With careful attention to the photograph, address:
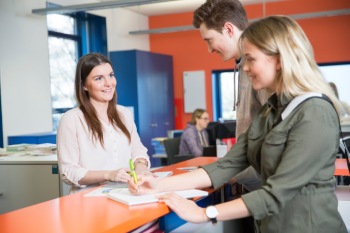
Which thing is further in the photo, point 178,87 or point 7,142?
point 178,87

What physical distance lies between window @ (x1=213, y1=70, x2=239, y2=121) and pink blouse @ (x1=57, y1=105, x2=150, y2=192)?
23.1 ft

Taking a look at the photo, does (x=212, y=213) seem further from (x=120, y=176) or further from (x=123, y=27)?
(x=123, y=27)

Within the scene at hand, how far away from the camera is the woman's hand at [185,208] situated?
1501mm

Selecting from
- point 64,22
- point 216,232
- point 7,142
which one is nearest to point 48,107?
point 7,142

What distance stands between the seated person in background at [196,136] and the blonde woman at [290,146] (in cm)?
404

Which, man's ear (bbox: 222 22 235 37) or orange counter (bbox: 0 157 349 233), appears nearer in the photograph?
orange counter (bbox: 0 157 349 233)

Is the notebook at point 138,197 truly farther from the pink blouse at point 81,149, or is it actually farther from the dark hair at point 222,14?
the dark hair at point 222,14

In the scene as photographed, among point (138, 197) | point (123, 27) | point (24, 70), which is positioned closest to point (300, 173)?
point (138, 197)

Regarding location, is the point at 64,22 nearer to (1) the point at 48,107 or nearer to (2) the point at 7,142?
(1) the point at 48,107

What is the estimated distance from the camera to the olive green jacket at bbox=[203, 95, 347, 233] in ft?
4.58

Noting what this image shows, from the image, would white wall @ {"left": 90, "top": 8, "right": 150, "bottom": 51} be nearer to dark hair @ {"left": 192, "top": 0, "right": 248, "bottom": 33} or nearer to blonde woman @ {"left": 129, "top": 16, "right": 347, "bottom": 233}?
dark hair @ {"left": 192, "top": 0, "right": 248, "bottom": 33}

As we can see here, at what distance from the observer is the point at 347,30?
848cm

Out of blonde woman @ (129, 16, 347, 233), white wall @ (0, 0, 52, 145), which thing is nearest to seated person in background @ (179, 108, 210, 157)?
white wall @ (0, 0, 52, 145)

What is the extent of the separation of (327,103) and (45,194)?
105 inches
